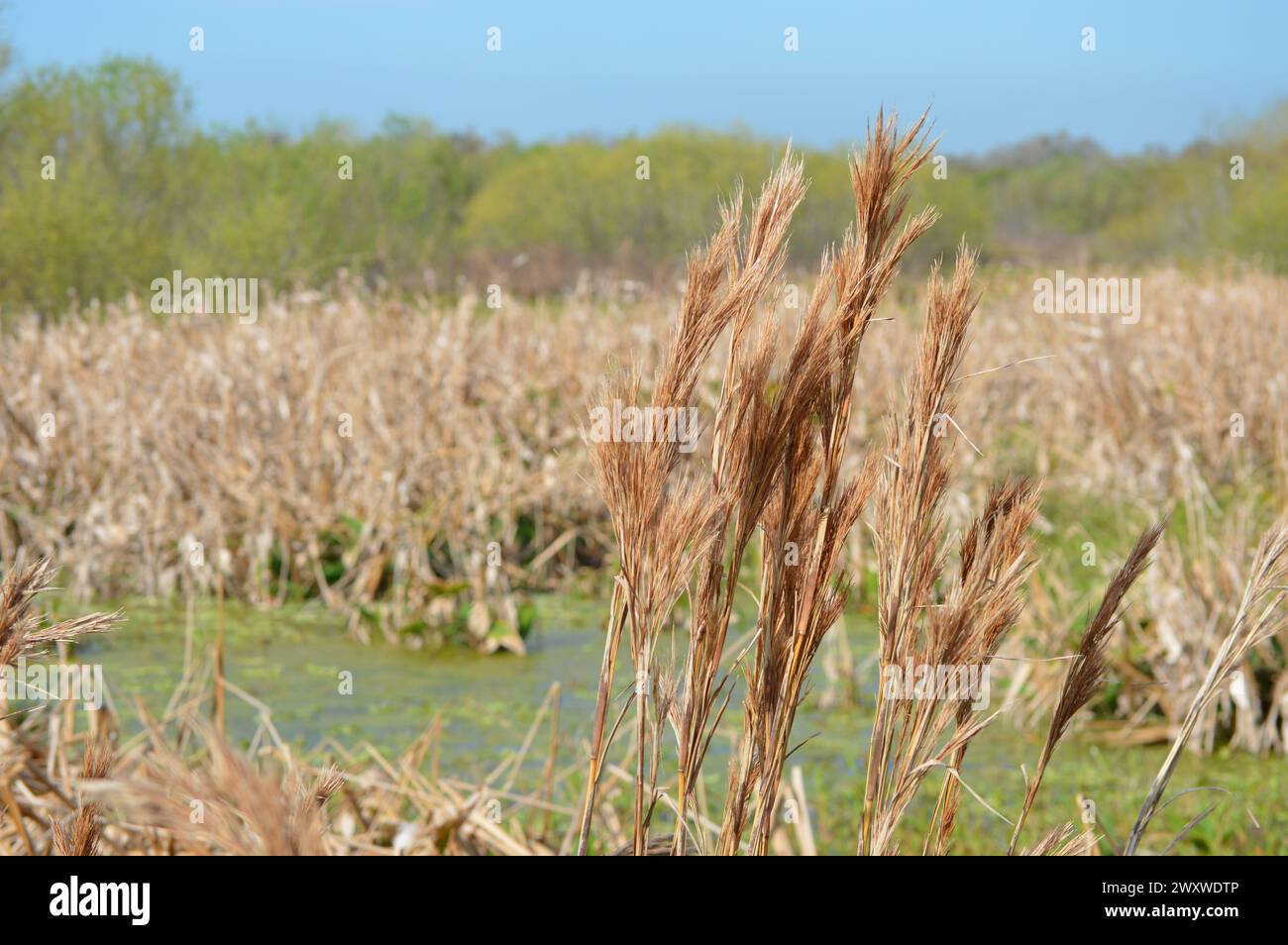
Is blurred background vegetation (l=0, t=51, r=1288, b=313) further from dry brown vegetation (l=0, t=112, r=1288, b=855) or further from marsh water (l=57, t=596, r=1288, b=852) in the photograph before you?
marsh water (l=57, t=596, r=1288, b=852)

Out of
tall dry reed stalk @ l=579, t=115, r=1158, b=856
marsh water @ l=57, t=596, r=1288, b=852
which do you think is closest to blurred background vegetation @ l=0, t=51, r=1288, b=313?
tall dry reed stalk @ l=579, t=115, r=1158, b=856

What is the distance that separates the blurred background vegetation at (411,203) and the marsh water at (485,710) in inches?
85.9

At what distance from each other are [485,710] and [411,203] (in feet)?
62.1

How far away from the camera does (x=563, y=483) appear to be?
7.62 meters

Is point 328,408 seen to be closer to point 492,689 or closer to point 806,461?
point 492,689

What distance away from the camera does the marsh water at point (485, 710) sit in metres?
4.44

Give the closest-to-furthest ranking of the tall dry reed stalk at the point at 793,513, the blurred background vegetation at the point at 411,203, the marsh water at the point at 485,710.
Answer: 1. the tall dry reed stalk at the point at 793,513
2. the marsh water at the point at 485,710
3. the blurred background vegetation at the point at 411,203

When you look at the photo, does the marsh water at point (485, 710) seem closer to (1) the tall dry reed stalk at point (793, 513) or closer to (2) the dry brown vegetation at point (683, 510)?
(2) the dry brown vegetation at point (683, 510)

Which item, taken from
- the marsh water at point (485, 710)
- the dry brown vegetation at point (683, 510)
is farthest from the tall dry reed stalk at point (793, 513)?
the marsh water at point (485, 710)

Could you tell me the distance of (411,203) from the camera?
23.1 metres

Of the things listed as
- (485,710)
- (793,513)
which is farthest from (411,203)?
(793,513)

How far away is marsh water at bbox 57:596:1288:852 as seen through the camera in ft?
14.6

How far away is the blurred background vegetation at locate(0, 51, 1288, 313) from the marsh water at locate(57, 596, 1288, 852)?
218 centimetres

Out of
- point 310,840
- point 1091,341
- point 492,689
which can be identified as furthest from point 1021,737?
point 1091,341
